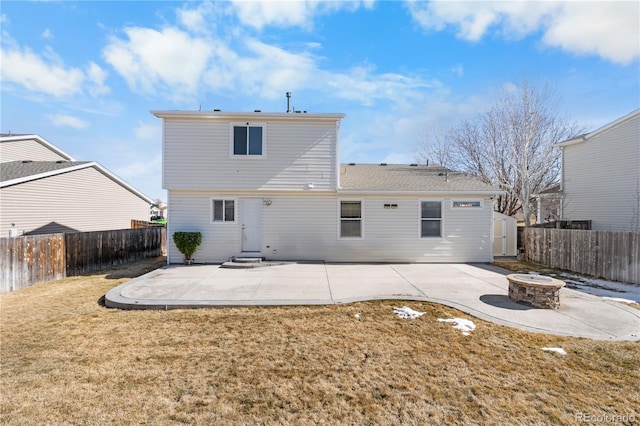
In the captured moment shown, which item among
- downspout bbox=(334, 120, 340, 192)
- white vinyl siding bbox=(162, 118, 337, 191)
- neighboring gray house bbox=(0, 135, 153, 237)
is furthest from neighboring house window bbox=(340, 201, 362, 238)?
neighboring gray house bbox=(0, 135, 153, 237)

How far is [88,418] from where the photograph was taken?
2664 mm

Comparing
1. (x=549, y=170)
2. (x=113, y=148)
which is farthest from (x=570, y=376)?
(x=113, y=148)

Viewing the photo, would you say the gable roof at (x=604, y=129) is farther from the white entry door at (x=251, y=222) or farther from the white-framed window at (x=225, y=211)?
the white-framed window at (x=225, y=211)

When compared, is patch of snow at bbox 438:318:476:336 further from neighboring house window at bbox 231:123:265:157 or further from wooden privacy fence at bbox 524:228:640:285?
neighboring house window at bbox 231:123:265:157

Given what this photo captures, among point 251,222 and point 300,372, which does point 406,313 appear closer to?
point 300,372

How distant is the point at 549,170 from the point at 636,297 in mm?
12265

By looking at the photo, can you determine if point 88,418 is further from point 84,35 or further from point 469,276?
point 84,35

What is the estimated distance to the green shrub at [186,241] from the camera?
1020 cm

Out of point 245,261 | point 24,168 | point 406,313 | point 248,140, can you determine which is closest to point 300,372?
point 406,313

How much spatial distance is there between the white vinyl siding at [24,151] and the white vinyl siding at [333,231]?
45.4ft

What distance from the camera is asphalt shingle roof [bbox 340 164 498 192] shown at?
1096 cm

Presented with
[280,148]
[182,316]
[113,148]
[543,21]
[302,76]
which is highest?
[543,21]

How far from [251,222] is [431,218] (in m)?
7.21

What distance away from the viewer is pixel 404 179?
11906mm
